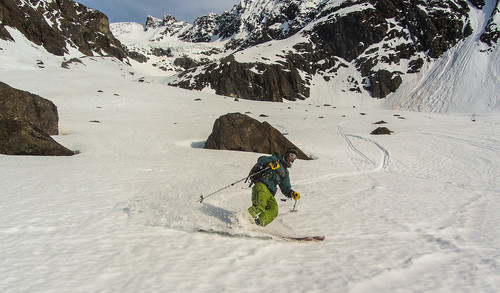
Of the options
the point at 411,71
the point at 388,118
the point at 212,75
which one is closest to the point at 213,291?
the point at 388,118

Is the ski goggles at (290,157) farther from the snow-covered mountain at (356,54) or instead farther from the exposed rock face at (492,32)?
the exposed rock face at (492,32)

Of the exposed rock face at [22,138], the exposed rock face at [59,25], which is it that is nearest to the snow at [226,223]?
the exposed rock face at [22,138]

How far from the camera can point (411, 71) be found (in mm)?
84562

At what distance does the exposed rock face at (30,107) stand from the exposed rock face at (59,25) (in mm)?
60311

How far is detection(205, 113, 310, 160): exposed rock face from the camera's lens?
17.3 metres

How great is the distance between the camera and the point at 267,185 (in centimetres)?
627

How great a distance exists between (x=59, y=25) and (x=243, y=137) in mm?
91632

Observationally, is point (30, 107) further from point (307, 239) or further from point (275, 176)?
point (307, 239)

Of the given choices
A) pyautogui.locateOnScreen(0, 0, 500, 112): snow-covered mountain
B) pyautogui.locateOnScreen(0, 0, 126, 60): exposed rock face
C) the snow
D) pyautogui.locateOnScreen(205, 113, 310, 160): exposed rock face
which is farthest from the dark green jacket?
pyautogui.locateOnScreen(0, 0, 126, 60): exposed rock face

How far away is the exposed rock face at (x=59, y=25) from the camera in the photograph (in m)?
67.6

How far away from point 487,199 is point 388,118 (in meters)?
28.4

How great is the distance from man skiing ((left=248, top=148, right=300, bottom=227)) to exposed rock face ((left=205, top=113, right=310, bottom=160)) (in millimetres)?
10701

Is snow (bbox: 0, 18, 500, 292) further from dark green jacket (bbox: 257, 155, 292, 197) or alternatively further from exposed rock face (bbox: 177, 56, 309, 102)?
exposed rock face (bbox: 177, 56, 309, 102)

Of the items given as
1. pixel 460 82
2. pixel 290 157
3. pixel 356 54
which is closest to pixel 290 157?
pixel 290 157
